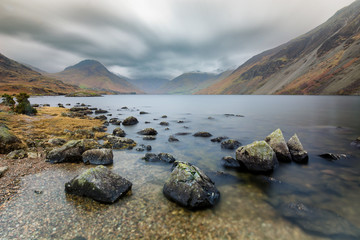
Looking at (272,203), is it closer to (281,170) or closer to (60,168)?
(281,170)

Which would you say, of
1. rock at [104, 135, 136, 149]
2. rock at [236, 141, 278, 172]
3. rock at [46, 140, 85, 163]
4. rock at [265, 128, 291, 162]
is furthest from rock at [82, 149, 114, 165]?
rock at [265, 128, 291, 162]

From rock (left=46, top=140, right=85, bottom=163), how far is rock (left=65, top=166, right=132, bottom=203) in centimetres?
566

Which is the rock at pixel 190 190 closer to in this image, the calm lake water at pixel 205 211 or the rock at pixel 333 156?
the calm lake water at pixel 205 211

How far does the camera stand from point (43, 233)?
7.62m

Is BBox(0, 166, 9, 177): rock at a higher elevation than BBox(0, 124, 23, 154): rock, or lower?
lower

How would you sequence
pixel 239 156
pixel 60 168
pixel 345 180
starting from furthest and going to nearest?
pixel 239 156 → pixel 60 168 → pixel 345 180

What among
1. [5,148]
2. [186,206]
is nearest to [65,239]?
[186,206]

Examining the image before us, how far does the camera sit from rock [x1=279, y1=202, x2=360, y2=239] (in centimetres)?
809

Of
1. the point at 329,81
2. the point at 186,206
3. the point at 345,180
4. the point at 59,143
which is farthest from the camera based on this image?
the point at 329,81

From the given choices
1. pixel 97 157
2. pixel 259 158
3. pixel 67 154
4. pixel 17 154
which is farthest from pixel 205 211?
pixel 17 154

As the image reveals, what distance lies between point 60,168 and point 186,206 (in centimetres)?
1121

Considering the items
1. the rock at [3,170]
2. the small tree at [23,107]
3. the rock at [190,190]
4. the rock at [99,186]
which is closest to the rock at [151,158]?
the rock at [99,186]

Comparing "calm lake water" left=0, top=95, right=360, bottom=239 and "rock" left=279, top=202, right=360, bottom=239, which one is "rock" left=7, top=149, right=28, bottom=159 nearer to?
"calm lake water" left=0, top=95, right=360, bottom=239

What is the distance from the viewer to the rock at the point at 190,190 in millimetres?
9625
